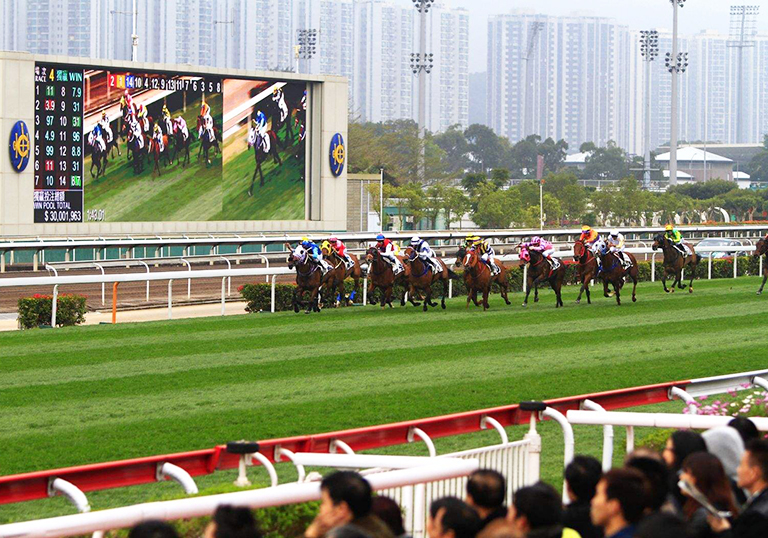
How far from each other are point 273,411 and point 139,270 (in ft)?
53.3

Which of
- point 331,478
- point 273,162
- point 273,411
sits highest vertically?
point 273,162

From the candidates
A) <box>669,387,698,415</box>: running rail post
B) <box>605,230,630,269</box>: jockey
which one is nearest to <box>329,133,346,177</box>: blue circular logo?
<box>605,230,630,269</box>: jockey

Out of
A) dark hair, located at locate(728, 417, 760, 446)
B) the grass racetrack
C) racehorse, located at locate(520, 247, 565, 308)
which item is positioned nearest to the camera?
dark hair, located at locate(728, 417, 760, 446)

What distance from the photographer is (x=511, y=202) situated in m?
51.7

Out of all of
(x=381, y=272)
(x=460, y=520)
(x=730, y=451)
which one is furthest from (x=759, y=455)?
(x=381, y=272)

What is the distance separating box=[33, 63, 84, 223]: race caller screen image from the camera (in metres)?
26.0

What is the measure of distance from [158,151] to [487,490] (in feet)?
81.1

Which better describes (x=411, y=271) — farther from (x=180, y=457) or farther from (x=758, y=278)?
(x=180, y=457)

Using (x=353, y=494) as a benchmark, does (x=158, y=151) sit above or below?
above

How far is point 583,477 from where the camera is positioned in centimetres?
406

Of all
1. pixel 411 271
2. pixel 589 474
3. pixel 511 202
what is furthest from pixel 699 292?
pixel 511 202

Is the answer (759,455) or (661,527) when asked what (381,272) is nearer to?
(759,455)

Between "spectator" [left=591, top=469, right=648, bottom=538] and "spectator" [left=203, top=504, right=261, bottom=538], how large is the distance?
974mm

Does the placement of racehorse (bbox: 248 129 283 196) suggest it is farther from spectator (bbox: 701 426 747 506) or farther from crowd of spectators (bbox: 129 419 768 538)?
crowd of spectators (bbox: 129 419 768 538)
